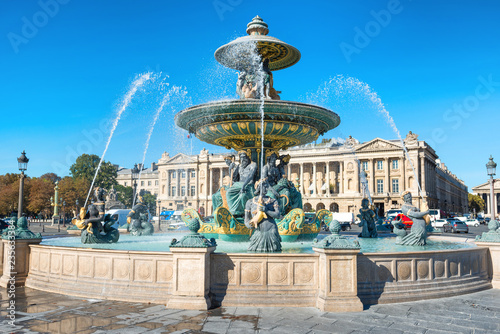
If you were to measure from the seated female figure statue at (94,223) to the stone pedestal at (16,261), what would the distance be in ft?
4.61

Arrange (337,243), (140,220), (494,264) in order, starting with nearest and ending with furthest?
(337,243), (494,264), (140,220)

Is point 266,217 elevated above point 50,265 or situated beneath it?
elevated above

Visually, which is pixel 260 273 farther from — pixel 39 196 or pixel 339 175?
pixel 339 175

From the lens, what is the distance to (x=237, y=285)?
6.46m

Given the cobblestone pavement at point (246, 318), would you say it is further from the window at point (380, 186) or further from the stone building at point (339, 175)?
the window at point (380, 186)

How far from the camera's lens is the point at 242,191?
11266 mm

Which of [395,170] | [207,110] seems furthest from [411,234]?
[395,170]

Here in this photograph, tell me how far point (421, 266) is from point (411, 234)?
295 cm

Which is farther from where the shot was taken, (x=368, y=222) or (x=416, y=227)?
(x=368, y=222)

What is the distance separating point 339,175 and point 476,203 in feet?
260

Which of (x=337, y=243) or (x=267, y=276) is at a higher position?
(x=337, y=243)

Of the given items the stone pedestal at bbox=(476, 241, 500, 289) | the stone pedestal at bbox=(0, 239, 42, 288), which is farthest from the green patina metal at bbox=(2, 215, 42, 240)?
the stone pedestal at bbox=(476, 241, 500, 289)

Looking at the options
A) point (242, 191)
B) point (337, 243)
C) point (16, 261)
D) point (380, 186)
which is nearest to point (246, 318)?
point (337, 243)

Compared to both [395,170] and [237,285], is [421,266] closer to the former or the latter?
[237,285]
